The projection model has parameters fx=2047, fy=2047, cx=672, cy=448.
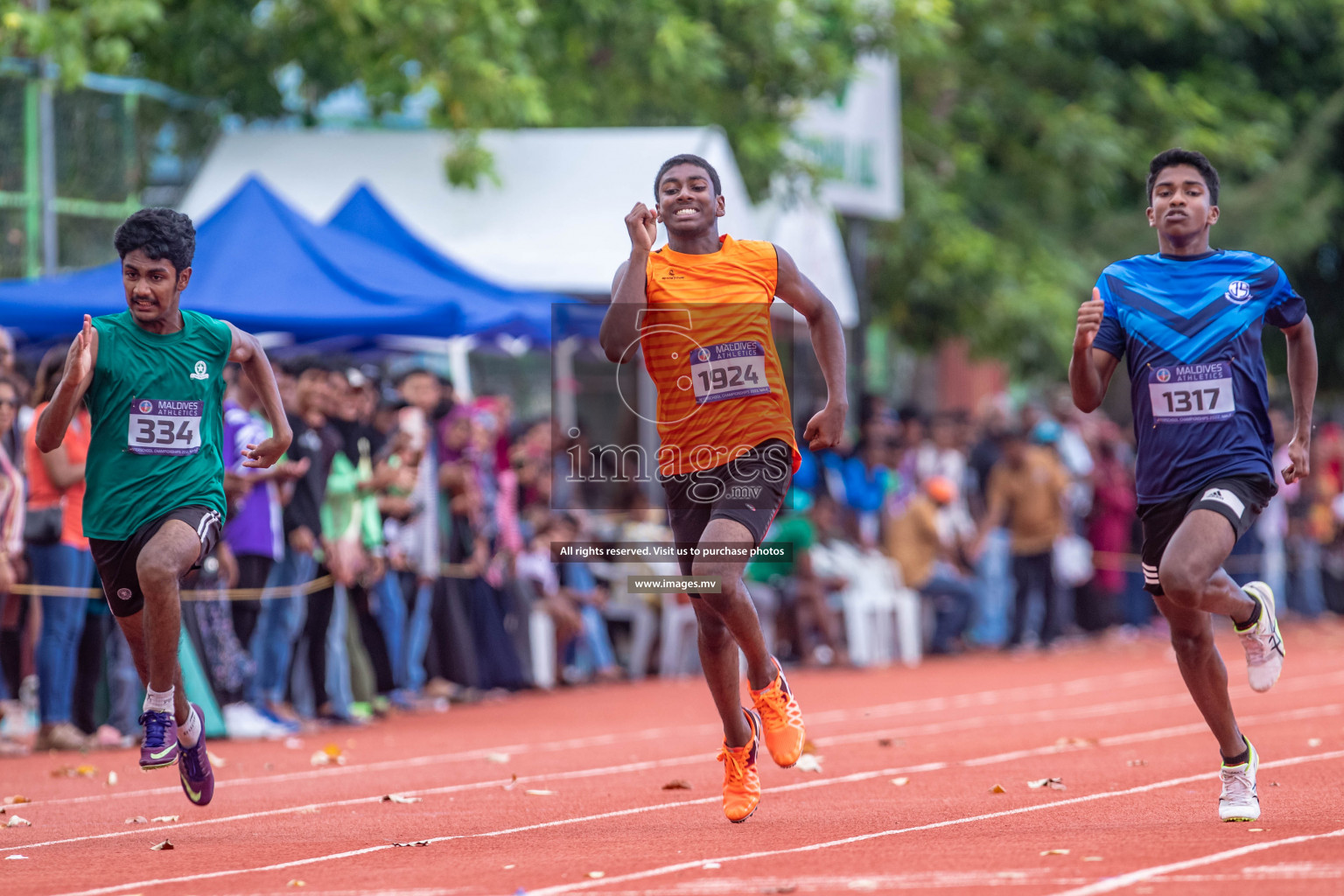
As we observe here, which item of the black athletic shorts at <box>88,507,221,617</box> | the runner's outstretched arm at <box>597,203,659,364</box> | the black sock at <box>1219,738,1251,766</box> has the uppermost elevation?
the runner's outstretched arm at <box>597,203,659,364</box>

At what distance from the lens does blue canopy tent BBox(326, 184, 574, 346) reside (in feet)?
49.6

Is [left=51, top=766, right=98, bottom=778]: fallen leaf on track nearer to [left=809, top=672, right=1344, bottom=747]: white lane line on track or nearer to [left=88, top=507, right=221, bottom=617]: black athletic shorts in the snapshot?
[left=88, top=507, right=221, bottom=617]: black athletic shorts

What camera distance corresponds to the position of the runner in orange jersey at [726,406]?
7.39 metres

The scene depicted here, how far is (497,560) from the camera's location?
15.2 m

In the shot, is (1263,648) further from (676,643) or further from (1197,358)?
(676,643)

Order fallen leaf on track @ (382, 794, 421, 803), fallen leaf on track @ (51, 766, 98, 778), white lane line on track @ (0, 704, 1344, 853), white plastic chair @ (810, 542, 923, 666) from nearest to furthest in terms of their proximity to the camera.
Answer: white lane line on track @ (0, 704, 1344, 853) → fallen leaf on track @ (382, 794, 421, 803) → fallen leaf on track @ (51, 766, 98, 778) → white plastic chair @ (810, 542, 923, 666)

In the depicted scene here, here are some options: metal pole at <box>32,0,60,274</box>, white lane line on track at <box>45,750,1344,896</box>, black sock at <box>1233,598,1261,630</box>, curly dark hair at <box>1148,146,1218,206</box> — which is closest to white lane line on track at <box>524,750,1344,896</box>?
white lane line on track at <box>45,750,1344,896</box>

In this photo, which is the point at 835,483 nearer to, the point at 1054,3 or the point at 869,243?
the point at 869,243

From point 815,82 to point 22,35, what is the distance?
7.80 metres

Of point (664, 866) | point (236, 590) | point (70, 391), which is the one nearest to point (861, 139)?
point (236, 590)

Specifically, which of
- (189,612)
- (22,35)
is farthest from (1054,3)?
A: (189,612)

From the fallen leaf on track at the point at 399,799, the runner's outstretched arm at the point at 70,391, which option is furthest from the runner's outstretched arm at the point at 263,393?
the fallen leaf on track at the point at 399,799

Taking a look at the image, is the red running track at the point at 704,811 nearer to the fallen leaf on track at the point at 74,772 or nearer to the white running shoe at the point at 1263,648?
the fallen leaf on track at the point at 74,772

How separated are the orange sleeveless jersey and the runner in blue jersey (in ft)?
3.75
